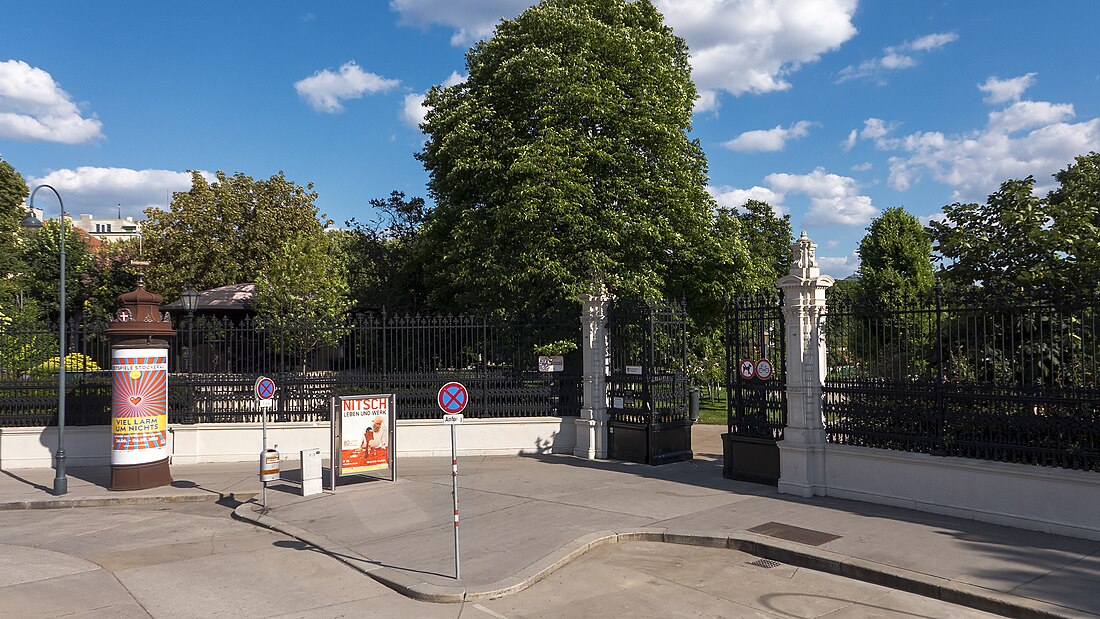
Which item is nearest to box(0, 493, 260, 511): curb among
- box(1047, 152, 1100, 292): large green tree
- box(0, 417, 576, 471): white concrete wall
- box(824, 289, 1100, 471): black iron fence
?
box(0, 417, 576, 471): white concrete wall

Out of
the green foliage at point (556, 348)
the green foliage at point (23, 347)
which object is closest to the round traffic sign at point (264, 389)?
the green foliage at point (556, 348)

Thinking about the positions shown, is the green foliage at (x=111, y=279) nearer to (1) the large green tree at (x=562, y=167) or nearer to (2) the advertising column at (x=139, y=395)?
(1) the large green tree at (x=562, y=167)

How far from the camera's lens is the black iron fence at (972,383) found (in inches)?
360

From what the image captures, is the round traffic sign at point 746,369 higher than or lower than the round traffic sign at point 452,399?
higher

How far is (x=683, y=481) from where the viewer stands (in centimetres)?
1338

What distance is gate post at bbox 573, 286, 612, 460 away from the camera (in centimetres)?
1619

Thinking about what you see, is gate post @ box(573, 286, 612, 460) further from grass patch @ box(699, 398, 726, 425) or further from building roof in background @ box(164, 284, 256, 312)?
building roof in background @ box(164, 284, 256, 312)

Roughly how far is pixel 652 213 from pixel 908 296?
11.5 m

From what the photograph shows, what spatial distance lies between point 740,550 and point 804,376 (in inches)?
149

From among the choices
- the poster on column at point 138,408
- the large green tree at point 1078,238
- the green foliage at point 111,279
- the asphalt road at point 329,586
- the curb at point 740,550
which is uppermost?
the green foliage at point 111,279

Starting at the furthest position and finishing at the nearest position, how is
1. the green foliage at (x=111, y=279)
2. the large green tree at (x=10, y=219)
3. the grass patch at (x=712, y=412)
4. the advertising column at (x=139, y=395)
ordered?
the green foliage at (x=111, y=279) → the large green tree at (x=10, y=219) → the grass patch at (x=712, y=412) → the advertising column at (x=139, y=395)

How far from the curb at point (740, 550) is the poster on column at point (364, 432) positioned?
303 centimetres

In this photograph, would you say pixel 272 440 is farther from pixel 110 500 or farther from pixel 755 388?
pixel 755 388

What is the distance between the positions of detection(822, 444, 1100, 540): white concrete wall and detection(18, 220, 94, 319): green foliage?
5039cm
